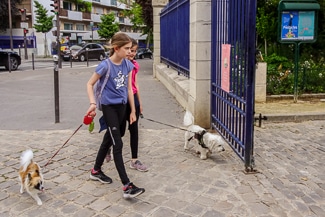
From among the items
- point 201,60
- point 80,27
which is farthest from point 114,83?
point 80,27

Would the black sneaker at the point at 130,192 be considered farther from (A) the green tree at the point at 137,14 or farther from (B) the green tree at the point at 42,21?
(B) the green tree at the point at 42,21

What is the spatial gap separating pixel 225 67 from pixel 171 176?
1.81m

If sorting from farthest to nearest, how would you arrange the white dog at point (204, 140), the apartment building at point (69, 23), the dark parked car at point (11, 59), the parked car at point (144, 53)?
the apartment building at point (69, 23) < the parked car at point (144, 53) < the dark parked car at point (11, 59) < the white dog at point (204, 140)

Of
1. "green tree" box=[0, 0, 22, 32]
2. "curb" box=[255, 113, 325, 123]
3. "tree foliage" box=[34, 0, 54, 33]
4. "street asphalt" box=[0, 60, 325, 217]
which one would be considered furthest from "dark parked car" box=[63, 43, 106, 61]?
"curb" box=[255, 113, 325, 123]

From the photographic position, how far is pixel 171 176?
4441 mm

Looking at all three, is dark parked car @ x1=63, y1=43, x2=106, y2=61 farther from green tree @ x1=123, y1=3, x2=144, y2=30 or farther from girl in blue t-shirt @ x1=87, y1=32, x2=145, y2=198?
girl in blue t-shirt @ x1=87, y1=32, x2=145, y2=198

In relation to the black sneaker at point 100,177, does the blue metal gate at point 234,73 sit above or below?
above

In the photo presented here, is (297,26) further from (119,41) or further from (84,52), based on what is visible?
(84,52)

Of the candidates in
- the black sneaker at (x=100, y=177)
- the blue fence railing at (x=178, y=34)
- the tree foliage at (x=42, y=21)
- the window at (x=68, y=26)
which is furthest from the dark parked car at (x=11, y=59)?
the window at (x=68, y=26)

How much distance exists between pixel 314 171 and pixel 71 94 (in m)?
8.01

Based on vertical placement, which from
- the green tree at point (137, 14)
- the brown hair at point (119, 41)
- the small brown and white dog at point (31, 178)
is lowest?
the small brown and white dog at point (31, 178)

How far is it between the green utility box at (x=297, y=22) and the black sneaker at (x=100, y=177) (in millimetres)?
6560

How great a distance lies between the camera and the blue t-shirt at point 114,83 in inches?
152

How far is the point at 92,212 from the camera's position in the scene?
11.6ft
